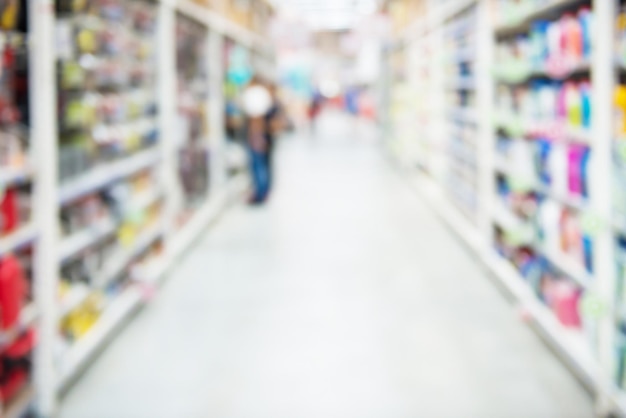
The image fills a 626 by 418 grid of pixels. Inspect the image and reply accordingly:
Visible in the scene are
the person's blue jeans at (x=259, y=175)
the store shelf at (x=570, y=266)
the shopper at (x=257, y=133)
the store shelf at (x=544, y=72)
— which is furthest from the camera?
the person's blue jeans at (x=259, y=175)

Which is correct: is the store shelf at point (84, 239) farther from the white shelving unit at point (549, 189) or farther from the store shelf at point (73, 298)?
the white shelving unit at point (549, 189)

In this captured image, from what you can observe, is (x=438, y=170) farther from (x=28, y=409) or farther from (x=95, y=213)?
(x=28, y=409)

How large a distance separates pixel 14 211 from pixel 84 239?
0.94m

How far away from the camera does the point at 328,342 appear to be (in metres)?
4.24

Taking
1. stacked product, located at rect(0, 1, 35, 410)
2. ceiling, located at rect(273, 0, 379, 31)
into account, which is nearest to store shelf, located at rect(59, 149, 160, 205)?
stacked product, located at rect(0, 1, 35, 410)

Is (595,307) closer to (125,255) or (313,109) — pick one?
(125,255)

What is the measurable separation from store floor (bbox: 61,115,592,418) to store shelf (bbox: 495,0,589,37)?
176 cm

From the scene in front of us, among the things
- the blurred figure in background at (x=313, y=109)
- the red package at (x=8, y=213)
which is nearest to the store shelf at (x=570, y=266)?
the red package at (x=8, y=213)

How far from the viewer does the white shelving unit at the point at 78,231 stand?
3.15m

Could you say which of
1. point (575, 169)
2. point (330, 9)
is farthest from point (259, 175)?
point (330, 9)

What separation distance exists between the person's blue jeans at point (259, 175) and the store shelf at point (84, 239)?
15.5 feet

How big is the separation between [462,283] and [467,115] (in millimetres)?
2146

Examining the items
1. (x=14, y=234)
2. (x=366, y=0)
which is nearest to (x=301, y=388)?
(x=14, y=234)

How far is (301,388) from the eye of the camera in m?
3.56
